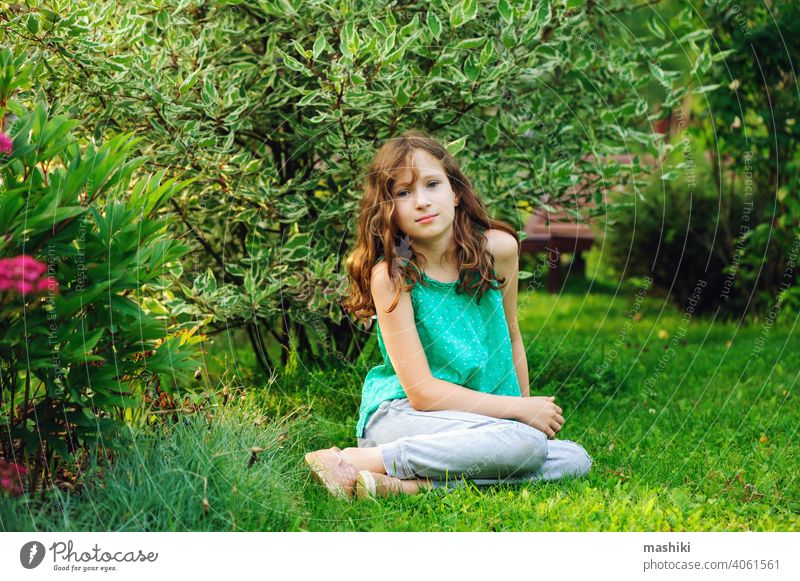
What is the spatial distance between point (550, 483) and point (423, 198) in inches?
43.6

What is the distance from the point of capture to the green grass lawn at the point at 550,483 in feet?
8.36

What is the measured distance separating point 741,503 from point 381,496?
3.95 ft

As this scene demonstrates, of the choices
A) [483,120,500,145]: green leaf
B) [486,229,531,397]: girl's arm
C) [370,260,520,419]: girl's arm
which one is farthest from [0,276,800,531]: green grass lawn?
[483,120,500,145]: green leaf

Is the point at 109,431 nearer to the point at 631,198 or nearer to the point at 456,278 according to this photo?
the point at 456,278

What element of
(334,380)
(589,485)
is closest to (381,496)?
(589,485)

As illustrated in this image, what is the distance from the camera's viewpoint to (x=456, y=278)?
3.30 m

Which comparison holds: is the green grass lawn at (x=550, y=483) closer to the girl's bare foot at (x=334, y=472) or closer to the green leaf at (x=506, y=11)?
the girl's bare foot at (x=334, y=472)

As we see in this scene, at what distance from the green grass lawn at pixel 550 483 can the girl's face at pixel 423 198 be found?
91 centimetres

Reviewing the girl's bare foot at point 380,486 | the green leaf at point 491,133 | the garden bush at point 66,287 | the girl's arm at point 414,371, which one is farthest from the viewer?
the green leaf at point 491,133

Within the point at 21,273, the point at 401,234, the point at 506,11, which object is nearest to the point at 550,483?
the point at 401,234

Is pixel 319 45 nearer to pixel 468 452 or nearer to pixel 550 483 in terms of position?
pixel 468 452

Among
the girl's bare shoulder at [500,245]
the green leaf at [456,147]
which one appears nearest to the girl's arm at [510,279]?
the girl's bare shoulder at [500,245]

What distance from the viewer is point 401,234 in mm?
3311

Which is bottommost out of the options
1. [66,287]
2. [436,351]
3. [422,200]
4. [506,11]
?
[436,351]
